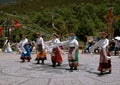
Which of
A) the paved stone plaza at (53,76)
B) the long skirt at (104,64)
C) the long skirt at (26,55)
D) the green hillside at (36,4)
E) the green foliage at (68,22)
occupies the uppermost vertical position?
the green hillside at (36,4)

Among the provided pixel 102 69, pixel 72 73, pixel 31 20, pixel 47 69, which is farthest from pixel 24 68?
pixel 31 20

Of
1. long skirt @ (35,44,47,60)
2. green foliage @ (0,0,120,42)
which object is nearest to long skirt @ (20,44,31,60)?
long skirt @ (35,44,47,60)

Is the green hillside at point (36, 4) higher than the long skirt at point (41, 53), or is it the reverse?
the green hillside at point (36, 4)

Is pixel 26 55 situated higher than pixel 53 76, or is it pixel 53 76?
pixel 26 55

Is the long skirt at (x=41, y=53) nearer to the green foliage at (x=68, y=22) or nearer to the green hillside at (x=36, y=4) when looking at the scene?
the green foliage at (x=68, y=22)

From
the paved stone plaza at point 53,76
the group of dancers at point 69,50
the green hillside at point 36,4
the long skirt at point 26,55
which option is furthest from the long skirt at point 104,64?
the green hillside at point 36,4

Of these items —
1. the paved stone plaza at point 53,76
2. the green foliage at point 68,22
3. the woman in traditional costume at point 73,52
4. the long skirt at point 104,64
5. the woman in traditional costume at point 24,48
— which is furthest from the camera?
the green foliage at point 68,22

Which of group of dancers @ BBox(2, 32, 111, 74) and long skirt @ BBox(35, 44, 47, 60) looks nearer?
group of dancers @ BBox(2, 32, 111, 74)

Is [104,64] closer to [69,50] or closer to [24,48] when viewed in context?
[69,50]

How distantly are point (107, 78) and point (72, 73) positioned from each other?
1.72 m

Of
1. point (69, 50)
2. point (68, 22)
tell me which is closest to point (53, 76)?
point (69, 50)

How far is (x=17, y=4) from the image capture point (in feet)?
235

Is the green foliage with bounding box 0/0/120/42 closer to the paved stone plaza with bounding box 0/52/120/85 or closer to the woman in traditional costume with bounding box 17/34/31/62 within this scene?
the woman in traditional costume with bounding box 17/34/31/62

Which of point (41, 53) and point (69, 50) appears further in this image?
point (41, 53)
